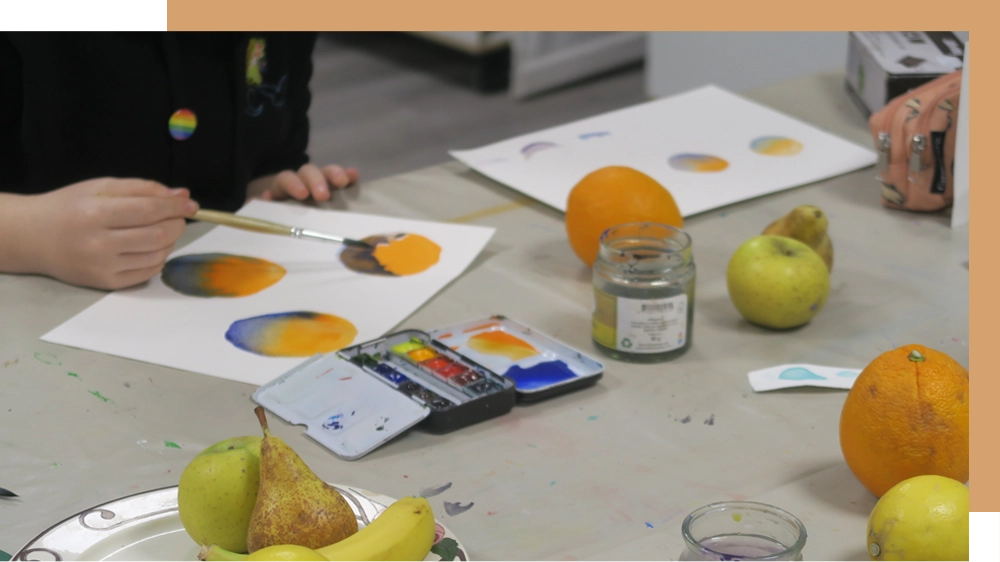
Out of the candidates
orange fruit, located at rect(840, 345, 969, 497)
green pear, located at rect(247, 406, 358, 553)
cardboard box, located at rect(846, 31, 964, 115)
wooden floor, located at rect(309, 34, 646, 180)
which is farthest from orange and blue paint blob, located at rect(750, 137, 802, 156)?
wooden floor, located at rect(309, 34, 646, 180)

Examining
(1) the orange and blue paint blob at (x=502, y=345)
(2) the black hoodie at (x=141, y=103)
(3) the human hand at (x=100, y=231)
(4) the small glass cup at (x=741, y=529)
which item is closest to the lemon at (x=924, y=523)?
Result: (4) the small glass cup at (x=741, y=529)

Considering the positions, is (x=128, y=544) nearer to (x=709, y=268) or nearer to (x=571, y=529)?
(x=571, y=529)

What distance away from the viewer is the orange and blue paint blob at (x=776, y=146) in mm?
1359

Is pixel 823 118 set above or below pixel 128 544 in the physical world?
above

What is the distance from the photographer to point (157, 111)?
133cm

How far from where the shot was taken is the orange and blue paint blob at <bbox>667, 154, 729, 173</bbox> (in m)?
1.31

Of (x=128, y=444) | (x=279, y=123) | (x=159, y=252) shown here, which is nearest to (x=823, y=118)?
(x=279, y=123)

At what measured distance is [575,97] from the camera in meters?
3.52

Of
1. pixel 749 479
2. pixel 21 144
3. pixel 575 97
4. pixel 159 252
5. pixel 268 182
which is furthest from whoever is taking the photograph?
pixel 575 97

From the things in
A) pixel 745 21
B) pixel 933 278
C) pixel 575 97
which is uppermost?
pixel 745 21

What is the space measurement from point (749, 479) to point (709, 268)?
0.39m

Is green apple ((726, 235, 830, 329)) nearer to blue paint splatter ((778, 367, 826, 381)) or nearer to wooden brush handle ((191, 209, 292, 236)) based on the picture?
blue paint splatter ((778, 367, 826, 381))

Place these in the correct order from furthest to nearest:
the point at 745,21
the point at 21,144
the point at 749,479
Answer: the point at 21,144, the point at 749,479, the point at 745,21

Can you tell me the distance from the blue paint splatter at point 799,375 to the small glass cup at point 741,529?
283 mm
